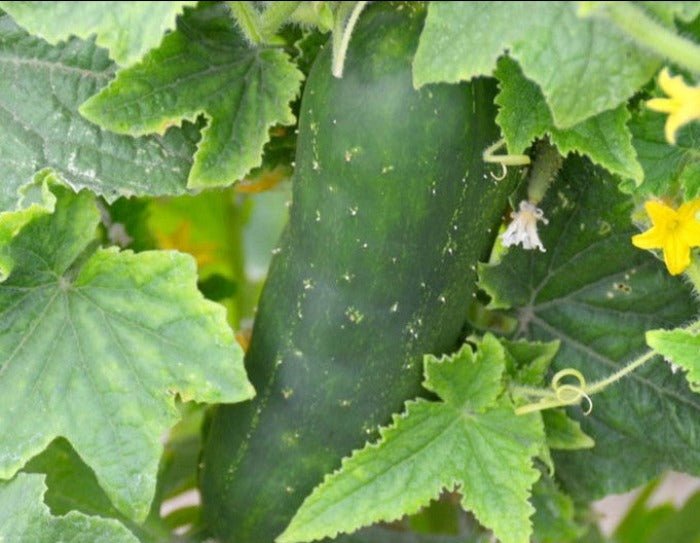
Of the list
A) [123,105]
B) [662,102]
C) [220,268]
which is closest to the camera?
[662,102]

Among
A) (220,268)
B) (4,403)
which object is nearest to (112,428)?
(4,403)

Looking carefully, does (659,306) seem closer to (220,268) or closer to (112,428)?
(112,428)

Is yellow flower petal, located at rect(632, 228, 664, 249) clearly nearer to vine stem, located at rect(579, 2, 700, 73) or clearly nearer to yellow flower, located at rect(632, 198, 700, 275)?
yellow flower, located at rect(632, 198, 700, 275)

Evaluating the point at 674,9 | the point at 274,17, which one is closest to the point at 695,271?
the point at 674,9

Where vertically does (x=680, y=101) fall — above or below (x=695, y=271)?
above

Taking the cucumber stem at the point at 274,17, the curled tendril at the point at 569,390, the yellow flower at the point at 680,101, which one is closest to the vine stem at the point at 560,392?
the curled tendril at the point at 569,390

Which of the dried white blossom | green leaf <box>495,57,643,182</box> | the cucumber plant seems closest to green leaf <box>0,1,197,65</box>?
the cucumber plant

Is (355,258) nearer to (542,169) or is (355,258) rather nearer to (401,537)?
(542,169)

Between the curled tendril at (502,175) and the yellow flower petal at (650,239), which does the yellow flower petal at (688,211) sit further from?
the curled tendril at (502,175)
